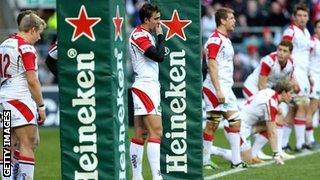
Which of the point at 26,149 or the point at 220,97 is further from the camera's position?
the point at 220,97

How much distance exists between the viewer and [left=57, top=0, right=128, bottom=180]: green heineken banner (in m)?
10.8

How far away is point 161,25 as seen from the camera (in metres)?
13.4

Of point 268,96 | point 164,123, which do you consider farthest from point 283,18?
point 164,123

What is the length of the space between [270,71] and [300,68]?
1845 millimetres

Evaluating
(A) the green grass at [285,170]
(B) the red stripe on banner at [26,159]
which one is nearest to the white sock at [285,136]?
(A) the green grass at [285,170]

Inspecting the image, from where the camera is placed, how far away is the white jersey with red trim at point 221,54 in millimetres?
15945

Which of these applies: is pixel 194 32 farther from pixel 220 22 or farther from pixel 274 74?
pixel 274 74

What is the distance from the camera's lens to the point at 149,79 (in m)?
13.3

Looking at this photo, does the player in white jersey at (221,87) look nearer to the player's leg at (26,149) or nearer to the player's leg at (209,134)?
the player's leg at (209,134)

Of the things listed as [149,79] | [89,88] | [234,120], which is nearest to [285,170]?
[234,120]

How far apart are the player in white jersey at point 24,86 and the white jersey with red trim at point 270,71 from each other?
5.41m

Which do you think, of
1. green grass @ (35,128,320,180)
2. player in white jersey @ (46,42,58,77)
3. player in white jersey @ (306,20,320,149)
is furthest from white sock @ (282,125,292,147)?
player in white jersey @ (46,42,58,77)

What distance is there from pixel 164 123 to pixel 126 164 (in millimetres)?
2149

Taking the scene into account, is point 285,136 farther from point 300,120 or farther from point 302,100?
point 302,100
